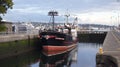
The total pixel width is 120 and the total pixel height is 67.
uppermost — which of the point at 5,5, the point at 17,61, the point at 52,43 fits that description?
the point at 5,5

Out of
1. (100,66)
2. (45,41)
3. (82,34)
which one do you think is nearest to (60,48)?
(45,41)

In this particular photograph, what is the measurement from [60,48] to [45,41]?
3373 millimetres

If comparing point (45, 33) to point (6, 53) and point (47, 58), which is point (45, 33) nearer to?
point (47, 58)

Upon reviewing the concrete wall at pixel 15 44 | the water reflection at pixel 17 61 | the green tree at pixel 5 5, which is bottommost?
the water reflection at pixel 17 61

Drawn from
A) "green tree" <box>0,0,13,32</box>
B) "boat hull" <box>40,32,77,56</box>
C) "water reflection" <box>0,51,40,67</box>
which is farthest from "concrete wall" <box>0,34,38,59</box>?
"green tree" <box>0,0,13,32</box>

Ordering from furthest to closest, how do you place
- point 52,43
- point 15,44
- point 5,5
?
point 52,43
point 15,44
point 5,5

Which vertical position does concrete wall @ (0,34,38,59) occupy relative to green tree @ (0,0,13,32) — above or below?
below

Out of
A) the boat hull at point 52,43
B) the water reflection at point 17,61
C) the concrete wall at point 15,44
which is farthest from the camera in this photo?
the boat hull at point 52,43

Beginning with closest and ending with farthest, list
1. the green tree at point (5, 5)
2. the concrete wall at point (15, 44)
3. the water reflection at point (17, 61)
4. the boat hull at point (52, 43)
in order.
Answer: the green tree at point (5, 5) → the water reflection at point (17, 61) → the concrete wall at point (15, 44) → the boat hull at point (52, 43)

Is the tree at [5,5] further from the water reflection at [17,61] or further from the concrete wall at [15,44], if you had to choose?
the concrete wall at [15,44]

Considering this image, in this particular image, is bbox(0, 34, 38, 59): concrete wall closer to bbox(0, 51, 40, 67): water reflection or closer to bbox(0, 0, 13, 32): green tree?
bbox(0, 51, 40, 67): water reflection

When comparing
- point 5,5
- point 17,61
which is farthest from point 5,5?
point 17,61

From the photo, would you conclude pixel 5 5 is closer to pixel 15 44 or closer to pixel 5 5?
pixel 5 5

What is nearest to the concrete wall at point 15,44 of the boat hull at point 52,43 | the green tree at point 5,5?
the boat hull at point 52,43
